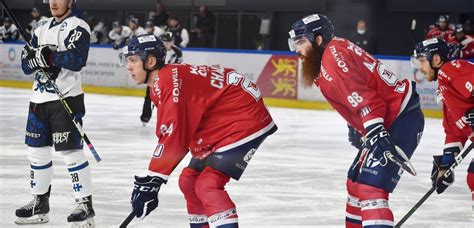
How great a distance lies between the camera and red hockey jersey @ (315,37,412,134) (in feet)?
13.0

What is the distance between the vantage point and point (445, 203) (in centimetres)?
632

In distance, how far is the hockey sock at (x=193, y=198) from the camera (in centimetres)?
415

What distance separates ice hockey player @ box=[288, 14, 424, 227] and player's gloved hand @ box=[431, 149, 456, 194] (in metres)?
0.85

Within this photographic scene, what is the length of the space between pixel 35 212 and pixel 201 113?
68.0 inches

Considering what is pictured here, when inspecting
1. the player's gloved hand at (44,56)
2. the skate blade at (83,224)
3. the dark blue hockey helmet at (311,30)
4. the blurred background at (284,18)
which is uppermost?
the dark blue hockey helmet at (311,30)

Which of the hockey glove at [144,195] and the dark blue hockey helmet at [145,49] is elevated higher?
the dark blue hockey helmet at [145,49]

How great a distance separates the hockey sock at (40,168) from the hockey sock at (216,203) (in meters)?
1.51

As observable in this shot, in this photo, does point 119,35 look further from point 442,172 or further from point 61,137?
point 442,172

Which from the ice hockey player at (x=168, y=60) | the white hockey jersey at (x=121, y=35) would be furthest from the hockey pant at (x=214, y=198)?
the white hockey jersey at (x=121, y=35)

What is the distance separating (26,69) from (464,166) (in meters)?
4.40

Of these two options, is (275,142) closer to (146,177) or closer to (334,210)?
(334,210)

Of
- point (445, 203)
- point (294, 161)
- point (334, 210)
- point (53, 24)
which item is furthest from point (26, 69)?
point (294, 161)

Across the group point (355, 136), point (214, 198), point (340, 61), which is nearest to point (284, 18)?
point (355, 136)

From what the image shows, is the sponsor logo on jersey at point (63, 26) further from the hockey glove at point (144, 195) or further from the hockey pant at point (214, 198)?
the hockey glove at point (144, 195)
